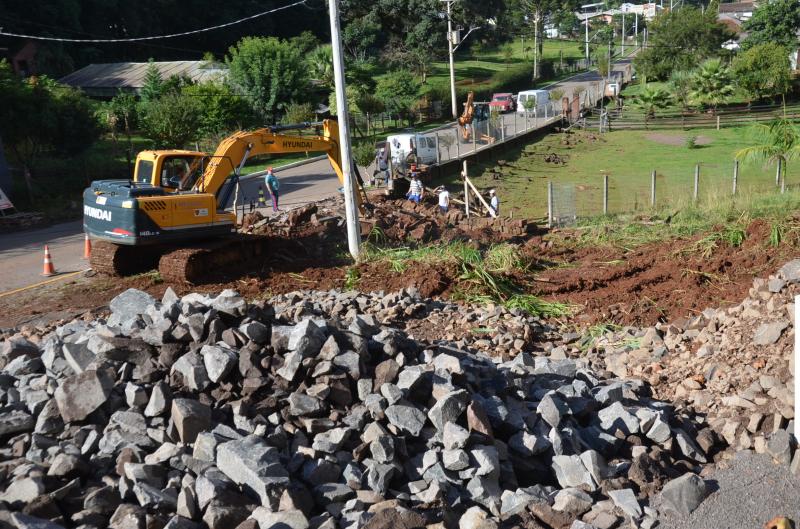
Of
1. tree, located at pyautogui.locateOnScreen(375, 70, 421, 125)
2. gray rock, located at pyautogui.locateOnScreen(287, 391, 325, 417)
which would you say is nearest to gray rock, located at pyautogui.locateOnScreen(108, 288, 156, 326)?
gray rock, located at pyautogui.locateOnScreen(287, 391, 325, 417)

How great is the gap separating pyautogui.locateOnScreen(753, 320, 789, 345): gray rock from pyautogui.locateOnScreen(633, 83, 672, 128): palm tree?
38.4 metres

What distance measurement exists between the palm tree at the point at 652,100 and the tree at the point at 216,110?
74.0 ft

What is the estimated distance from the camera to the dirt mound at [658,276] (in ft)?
44.4

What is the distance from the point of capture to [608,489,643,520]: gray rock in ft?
23.3

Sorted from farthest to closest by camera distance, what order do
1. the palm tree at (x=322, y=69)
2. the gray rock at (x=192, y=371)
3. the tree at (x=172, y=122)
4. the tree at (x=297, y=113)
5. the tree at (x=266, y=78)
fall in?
the palm tree at (x=322, y=69) → the tree at (x=266, y=78) → the tree at (x=297, y=113) → the tree at (x=172, y=122) → the gray rock at (x=192, y=371)

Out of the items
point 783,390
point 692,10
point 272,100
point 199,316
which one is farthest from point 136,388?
point 692,10

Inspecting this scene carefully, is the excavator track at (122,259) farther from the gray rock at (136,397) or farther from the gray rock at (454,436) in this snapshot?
the gray rock at (454,436)

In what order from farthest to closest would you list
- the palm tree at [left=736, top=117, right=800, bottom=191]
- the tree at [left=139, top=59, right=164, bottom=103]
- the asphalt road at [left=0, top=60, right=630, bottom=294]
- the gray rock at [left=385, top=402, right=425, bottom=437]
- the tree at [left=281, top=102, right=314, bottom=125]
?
1. the tree at [left=139, top=59, right=164, bottom=103]
2. the tree at [left=281, top=102, right=314, bottom=125]
3. the palm tree at [left=736, top=117, right=800, bottom=191]
4. the asphalt road at [left=0, top=60, right=630, bottom=294]
5. the gray rock at [left=385, top=402, right=425, bottom=437]

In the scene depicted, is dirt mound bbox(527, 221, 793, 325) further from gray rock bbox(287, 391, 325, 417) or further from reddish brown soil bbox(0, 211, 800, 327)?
gray rock bbox(287, 391, 325, 417)

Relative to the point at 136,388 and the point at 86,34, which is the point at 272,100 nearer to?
the point at 86,34

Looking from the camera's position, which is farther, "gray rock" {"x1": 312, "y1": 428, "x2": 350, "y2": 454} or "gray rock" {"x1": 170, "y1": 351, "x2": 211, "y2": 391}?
"gray rock" {"x1": 170, "y1": 351, "x2": 211, "y2": 391}

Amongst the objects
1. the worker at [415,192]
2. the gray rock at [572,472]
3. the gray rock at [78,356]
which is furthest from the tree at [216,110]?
the gray rock at [572,472]

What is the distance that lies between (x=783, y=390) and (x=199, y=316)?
6.09m

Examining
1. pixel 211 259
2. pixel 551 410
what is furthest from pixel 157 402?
pixel 211 259
